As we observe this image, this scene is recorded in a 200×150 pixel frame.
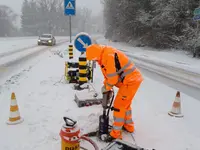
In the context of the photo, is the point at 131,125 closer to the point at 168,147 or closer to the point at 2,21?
the point at 168,147

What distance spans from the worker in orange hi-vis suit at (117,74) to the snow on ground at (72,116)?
0.58 meters

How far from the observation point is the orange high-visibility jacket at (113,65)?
3344mm

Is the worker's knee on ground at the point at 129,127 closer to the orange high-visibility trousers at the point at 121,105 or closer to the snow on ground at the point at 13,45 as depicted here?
the orange high-visibility trousers at the point at 121,105

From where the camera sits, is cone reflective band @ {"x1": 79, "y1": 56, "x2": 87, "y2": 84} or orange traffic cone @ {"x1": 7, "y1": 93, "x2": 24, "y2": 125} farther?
cone reflective band @ {"x1": 79, "y1": 56, "x2": 87, "y2": 84}

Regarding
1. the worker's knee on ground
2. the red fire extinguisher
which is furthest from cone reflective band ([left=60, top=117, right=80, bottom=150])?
the worker's knee on ground

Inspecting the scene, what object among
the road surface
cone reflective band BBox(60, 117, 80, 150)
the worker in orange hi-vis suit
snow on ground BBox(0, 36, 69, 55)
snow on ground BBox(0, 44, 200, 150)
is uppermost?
the worker in orange hi-vis suit

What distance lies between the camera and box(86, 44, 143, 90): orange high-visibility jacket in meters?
3.34

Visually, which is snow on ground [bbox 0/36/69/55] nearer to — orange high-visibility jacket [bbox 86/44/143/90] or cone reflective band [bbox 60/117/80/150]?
orange high-visibility jacket [bbox 86/44/143/90]

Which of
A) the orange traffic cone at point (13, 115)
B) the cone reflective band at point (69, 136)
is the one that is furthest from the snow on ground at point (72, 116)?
the cone reflective band at point (69, 136)

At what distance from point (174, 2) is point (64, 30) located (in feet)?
255

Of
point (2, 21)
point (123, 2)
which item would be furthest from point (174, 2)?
point (2, 21)

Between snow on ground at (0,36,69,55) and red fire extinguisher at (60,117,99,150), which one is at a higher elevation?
red fire extinguisher at (60,117,99,150)

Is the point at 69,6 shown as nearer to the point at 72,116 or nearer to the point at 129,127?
the point at 72,116

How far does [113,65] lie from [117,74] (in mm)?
181
